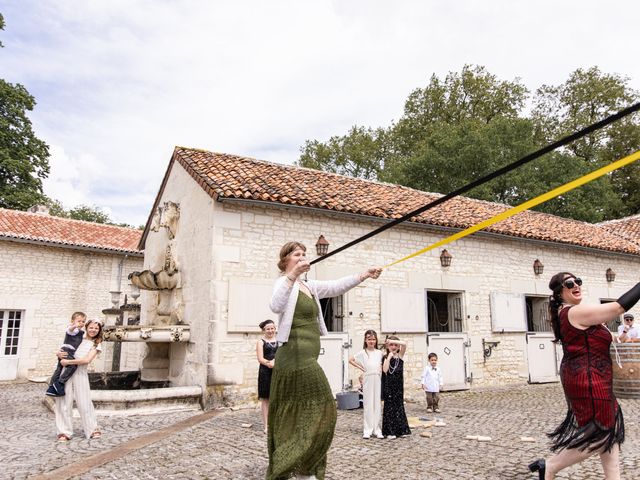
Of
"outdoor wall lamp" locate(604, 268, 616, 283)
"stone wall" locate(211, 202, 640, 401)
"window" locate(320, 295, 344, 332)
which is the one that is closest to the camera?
"stone wall" locate(211, 202, 640, 401)

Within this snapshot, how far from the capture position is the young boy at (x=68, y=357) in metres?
5.79

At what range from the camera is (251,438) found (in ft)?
18.5

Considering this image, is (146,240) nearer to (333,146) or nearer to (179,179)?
(179,179)

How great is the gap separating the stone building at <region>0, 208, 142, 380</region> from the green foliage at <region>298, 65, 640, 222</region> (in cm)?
1423

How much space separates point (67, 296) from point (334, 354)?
10364mm

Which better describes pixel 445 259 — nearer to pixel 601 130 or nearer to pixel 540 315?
pixel 540 315

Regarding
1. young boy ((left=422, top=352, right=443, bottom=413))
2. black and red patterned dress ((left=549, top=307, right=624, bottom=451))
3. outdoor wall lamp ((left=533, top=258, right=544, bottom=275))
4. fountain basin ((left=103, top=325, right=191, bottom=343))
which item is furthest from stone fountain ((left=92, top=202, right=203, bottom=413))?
outdoor wall lamp ((left=533, top=258, right=544, bottom=275))

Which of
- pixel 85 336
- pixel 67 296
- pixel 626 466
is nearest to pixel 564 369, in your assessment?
pixel 626 466

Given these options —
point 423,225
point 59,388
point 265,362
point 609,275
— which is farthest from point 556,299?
point 609,275

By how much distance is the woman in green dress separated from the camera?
2941mm

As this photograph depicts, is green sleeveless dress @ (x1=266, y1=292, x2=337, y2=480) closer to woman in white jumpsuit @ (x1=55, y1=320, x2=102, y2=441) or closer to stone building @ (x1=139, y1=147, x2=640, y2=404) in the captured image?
woman in white jumpsuit @ (x1=55, y1=320, x2=102, y2=441)

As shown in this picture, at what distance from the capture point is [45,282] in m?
14.7

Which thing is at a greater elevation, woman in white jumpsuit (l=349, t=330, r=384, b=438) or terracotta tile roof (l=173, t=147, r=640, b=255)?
terracotta tile roof (l=173, t=147, r=640, b=255)

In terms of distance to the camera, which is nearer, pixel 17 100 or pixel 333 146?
pixel 17 100
